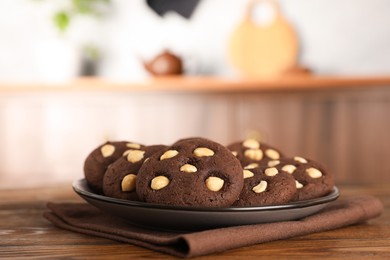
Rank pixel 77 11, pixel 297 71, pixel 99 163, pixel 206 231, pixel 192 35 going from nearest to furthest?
pixel 206 231 < pixel 99 163 < pixel 297 71 < pixel 77 11 < pixel 192 35

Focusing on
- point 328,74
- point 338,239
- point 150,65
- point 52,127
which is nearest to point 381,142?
point 328,74

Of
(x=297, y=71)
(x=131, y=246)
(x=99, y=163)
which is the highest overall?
(x=297, y=71)

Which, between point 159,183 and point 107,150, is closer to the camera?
point 159,183

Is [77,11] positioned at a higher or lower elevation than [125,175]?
higher

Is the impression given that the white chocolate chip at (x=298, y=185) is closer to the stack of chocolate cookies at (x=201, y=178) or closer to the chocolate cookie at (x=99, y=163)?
the stack of chocolate cookies at (x=201, y=178)

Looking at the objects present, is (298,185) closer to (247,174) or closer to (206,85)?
(247,174)

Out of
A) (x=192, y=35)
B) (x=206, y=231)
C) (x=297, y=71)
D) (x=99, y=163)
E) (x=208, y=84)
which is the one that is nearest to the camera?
(x=206, y=231)

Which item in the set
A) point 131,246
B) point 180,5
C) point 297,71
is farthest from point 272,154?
point 180,5
